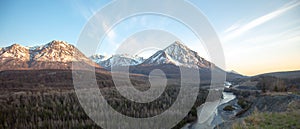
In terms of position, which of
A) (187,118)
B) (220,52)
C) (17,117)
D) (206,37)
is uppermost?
(206,37)

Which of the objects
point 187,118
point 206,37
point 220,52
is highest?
point 206,37

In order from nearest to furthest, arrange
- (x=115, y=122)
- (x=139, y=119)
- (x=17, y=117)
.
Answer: (x=17, y=117) < (x=115, y=122) < (x=139, y=119)

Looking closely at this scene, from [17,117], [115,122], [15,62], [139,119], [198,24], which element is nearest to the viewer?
[17,117]

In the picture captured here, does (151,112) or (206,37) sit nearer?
(206,37)

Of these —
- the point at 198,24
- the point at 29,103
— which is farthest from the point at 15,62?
the point at 198,24

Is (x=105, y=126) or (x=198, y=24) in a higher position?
(x=198, y=24)

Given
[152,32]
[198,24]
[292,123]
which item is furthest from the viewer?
[152,32]

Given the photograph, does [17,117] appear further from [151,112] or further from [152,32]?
[152,32]

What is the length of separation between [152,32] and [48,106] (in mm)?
11024

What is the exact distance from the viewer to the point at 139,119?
11.8 m

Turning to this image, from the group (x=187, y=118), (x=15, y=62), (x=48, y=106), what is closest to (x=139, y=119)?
(x=187, y=118)

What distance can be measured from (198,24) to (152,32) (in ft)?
18.8

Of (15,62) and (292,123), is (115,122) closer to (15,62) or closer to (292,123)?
(292,123)

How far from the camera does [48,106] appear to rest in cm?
1177
